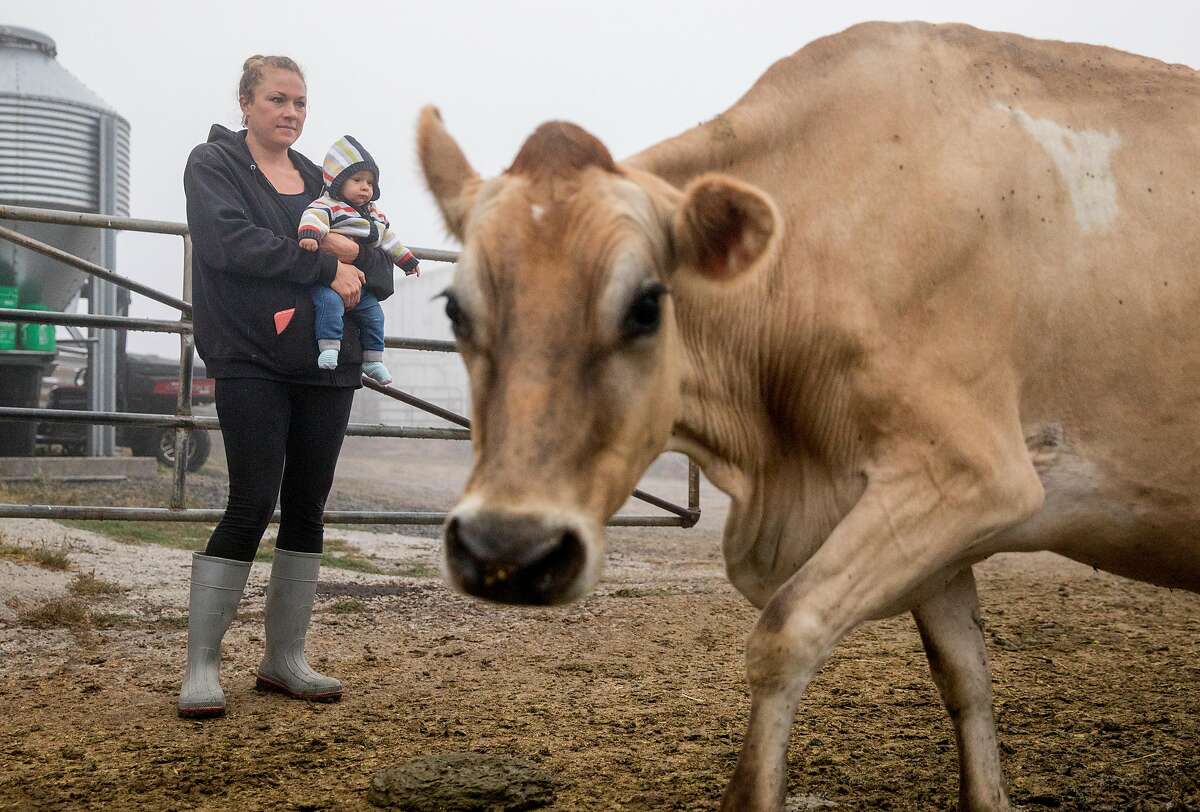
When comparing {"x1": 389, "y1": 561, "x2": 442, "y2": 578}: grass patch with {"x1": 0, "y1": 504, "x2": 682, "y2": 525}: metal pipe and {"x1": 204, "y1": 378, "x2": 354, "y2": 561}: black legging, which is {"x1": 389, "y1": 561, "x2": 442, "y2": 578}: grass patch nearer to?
{"x1": 0, "y1": 504, "x2": 682, "y2": 525}: metal pipe

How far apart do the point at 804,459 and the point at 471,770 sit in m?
1.24

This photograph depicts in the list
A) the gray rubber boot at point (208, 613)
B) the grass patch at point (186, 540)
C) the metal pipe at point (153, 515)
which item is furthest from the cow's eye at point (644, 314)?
the grass patch at point (186, 540)

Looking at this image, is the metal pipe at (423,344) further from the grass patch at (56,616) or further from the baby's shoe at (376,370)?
the grass patch at (56,616)

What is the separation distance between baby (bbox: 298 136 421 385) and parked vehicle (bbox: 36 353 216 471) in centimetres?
835

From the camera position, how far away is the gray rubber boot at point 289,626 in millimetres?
4082

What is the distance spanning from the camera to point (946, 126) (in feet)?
9.17

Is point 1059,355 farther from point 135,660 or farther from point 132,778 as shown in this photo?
point 135,660

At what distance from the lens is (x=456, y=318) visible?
2.37 meters

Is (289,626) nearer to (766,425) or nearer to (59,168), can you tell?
(766,425)

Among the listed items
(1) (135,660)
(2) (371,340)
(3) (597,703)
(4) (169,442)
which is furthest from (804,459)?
(4) (169,442)

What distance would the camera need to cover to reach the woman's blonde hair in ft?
12.8

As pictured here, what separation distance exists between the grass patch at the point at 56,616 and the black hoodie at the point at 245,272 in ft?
6.47

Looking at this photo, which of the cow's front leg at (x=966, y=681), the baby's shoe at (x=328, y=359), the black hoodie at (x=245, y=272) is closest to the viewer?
the cow's front leg at (x=966, y=681)

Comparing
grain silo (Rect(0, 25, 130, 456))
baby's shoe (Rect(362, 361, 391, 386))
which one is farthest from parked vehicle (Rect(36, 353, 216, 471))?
baby's shoe (Rect(362, 361, 391, 386))
